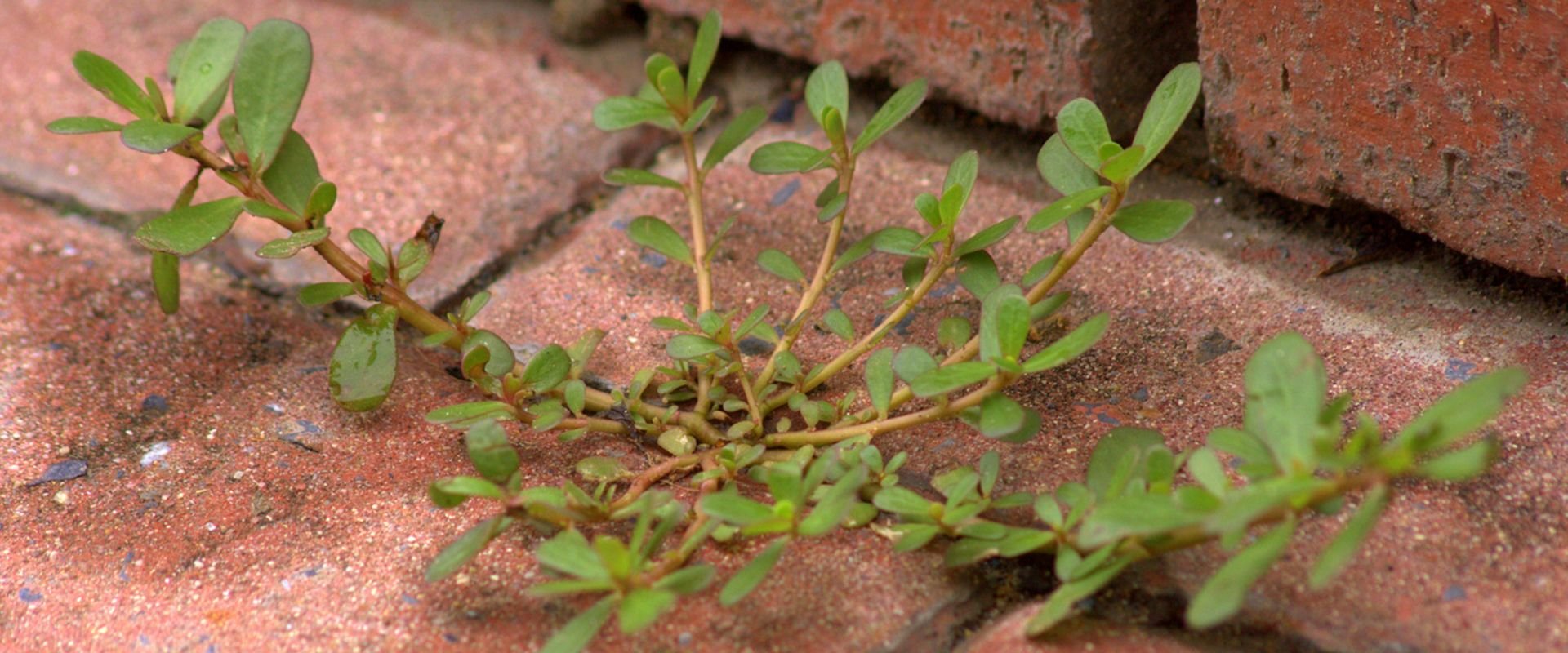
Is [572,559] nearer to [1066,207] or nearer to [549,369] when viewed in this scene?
[549,369]

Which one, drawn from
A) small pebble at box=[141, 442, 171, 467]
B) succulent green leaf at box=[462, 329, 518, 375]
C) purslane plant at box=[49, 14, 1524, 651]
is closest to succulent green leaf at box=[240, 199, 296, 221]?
purslane plant at box=[49, 14, 1524, 651]

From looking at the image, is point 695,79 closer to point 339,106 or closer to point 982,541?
point 982,541

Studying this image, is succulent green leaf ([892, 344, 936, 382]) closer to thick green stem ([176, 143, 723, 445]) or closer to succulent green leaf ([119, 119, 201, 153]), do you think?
thick green stem ([176, 143, 723, 445])

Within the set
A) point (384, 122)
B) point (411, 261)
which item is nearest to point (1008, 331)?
point (411, 261)

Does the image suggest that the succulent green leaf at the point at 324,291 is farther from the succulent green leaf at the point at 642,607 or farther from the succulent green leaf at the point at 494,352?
the succulent green leaf at the point at 642,607

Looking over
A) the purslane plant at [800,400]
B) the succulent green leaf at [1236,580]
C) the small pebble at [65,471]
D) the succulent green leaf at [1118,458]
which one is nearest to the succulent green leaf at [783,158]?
the purslane plant at [800,400]

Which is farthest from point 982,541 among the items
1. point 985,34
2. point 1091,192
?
point 985,34
